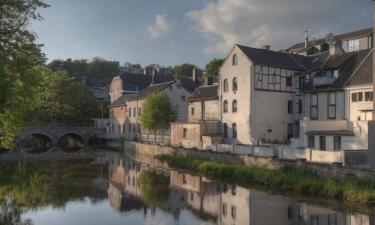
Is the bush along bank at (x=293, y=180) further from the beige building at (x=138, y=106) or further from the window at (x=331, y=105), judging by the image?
the beige building at (x=138, y=106)

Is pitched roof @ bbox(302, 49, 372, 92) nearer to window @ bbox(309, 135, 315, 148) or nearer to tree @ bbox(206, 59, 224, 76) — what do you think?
window @ bbox(309, 135, 315, 148)

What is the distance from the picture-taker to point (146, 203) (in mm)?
22734

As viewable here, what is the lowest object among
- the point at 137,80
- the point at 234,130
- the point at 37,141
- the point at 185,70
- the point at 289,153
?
the point at 37,141

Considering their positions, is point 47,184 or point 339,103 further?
point 339,103

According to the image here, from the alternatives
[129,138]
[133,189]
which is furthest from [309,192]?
[129,138]

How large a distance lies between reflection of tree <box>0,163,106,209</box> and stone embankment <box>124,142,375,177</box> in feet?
25.5

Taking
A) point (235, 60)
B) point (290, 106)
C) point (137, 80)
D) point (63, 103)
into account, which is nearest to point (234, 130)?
point (290, 106)

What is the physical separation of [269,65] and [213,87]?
9396mm

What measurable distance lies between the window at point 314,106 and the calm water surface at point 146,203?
41.5 feet

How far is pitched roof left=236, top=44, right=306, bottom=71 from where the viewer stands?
1492 inches

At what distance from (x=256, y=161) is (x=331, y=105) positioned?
993 cm

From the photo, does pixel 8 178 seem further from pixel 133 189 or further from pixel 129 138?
pixel 129 138

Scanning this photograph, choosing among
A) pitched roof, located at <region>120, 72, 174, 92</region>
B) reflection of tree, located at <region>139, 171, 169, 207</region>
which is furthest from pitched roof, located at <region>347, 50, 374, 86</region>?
pitched roof, located at <region>120, 72, 174, 92</region>

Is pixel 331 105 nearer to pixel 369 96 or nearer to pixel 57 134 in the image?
pixel 369 96
